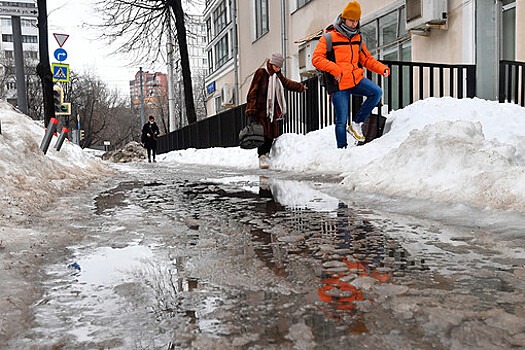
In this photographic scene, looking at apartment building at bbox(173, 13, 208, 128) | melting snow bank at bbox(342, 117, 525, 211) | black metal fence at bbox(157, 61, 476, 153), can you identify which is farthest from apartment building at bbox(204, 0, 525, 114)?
melting snow bank at bbox(342, 117, 525, 211)

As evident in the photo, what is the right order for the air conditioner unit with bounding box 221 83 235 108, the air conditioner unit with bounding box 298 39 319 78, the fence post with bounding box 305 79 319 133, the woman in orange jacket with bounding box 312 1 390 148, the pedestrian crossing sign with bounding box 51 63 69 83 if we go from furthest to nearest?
the air conditioner unit with bounding box 221 83 235 108, the air conditioner unit with bounding box 298 39 319 78, the pedestrian crossing sign with bounding box 51 63 69 83, the fence post with bounding box 305 79 319 133, the woman in orange jacket with bounding box 312 1 390 148

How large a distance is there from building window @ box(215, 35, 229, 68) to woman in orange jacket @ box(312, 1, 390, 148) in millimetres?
27367

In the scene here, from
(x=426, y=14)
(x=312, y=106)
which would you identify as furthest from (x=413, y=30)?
(x=312, y=106)

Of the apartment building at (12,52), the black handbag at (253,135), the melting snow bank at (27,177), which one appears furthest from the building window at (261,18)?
the melting snow bank at (27,177)

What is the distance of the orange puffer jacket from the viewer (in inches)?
287

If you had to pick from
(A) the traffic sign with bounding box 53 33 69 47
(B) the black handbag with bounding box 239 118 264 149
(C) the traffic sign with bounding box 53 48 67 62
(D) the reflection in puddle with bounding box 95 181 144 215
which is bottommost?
(D) the reflection in puddle with bounding box 95 181 144 215

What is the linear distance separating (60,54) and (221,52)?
79.9 ft

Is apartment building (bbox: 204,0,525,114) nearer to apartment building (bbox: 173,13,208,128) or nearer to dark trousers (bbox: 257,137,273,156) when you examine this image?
apartment building (bbox: 173,13,208,128)

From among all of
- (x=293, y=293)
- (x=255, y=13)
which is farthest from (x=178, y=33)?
(x=293, y=293)

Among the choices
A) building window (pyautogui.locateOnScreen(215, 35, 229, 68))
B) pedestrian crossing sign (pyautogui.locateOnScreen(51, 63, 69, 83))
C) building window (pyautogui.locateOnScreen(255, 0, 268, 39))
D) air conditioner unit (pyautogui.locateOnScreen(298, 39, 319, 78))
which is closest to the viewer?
pedestrian crossing sign (pyautogui.locateOnScreen(51, 63, 69, 83))

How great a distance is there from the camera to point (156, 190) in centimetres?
612

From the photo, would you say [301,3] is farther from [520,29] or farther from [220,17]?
[220,17]

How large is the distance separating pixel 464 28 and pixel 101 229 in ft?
29.0

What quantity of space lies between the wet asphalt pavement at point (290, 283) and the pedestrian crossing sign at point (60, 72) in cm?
1034
